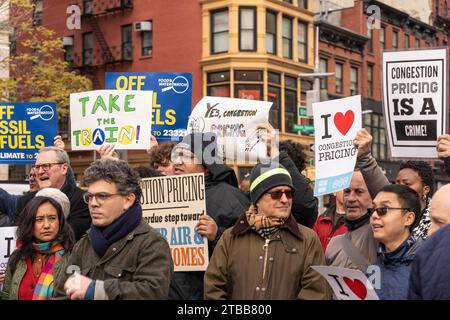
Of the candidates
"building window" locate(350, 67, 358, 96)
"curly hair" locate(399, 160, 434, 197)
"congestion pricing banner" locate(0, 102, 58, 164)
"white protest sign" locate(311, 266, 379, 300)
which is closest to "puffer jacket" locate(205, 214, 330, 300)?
"white protest sign" locate(311, 266, 379, 300)

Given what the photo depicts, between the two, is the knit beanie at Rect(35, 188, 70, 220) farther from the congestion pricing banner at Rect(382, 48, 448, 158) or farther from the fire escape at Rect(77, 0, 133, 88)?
the fire escape at Rect(77, 0, 133, 88)

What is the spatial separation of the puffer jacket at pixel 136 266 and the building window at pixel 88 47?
3173cm

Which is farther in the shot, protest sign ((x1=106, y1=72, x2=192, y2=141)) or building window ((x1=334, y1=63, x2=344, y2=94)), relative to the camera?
building window ((x1=334, y1=63, x2=344, y2=94))

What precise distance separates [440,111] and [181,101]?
11.7ft

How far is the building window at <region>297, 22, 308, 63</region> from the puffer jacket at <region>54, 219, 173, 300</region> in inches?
1191

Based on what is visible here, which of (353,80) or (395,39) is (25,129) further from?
(395,39)

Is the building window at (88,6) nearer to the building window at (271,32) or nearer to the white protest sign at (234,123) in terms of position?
the building window at (271,32)

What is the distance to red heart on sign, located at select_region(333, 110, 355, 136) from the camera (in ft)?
20.0

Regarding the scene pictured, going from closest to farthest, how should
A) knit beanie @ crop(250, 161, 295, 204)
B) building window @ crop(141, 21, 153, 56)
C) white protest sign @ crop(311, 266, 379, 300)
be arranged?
1. white protest sign @ crop(311, 266, 379, 300)
2. knit beanie @ crop(250, 161, 295, 204)
3. building window @ crop(141, 21, 153, 56)

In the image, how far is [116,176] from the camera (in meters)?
4.47

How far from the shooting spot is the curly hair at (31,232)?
5.08 m

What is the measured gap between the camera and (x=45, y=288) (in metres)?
4.86

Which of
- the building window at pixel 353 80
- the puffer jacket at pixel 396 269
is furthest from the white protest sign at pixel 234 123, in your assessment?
the building window at pixel 353 80
